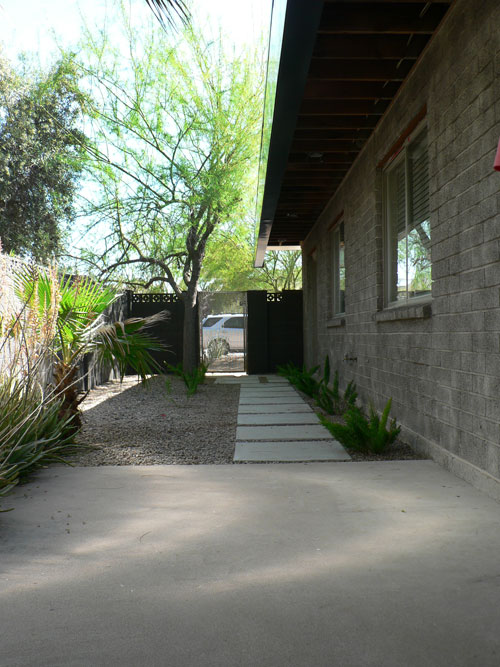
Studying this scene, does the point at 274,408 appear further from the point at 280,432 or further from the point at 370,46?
the point at 370,46

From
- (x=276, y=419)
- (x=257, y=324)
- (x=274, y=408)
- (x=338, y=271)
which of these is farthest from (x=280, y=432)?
(x=257, y=324)

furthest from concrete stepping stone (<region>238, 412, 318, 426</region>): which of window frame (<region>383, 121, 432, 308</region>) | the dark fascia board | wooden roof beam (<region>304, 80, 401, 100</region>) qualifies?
wooden roof beam (<region>304, 80, 401, 100</region>)

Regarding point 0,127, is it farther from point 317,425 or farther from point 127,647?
point 127,647

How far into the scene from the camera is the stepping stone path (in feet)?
15.0

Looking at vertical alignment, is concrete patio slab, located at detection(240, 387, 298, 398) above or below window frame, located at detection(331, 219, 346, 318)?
below

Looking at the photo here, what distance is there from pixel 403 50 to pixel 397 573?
3701mm

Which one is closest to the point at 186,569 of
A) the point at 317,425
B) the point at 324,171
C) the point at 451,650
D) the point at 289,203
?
the point at 451,650

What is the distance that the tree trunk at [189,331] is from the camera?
12250 millimetres

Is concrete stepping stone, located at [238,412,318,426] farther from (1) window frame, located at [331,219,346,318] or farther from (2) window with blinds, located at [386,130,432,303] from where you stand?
(1) window frame, located at [331,219,346,318]

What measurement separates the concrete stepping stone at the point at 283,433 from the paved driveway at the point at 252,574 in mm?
1660

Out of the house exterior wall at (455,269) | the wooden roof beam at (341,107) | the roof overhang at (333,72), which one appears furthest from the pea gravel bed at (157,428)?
the wooden roof beam at (341,107)

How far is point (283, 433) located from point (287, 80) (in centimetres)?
319

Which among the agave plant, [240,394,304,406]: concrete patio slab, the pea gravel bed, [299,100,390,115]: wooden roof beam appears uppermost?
[299,100,390,115]: wooden roof beam

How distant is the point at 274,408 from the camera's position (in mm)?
7504
